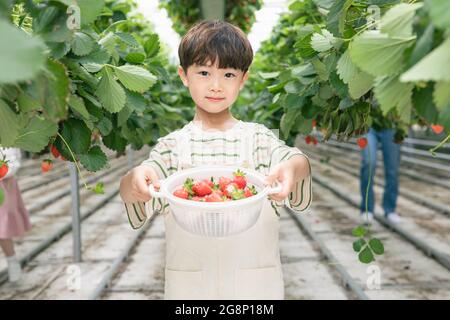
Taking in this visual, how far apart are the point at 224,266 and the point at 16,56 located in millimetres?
893

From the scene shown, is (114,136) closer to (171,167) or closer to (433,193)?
(171,167)

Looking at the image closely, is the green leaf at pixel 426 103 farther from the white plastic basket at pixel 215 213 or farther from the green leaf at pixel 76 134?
the green leaf at pixel 76 134

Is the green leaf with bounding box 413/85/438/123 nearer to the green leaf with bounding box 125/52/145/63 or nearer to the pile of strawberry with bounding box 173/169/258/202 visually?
the pile of strawberry with bounding box 173/169/258/202

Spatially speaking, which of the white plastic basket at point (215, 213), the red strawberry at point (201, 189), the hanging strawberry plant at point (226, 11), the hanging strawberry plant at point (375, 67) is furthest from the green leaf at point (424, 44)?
the hanging strawberry plant at point (226, 11)

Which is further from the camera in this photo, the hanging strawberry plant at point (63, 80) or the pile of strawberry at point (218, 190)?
the pile of strawberry at point (218, 190)

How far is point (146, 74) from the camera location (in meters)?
1.04

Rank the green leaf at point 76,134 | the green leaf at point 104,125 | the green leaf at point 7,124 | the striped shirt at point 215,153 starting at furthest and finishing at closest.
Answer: the green leaf at point 104,125 → the striped shirt at point 215,153 → the green leaf at point 76,134 → the green leaf at point 7,124

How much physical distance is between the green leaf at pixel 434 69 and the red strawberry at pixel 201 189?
0.68 m

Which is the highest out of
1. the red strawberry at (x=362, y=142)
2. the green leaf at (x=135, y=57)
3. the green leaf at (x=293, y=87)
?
the green leaf at (x=135, y=57)

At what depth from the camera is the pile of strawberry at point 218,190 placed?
0.97 meters

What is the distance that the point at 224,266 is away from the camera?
1.15 metres
